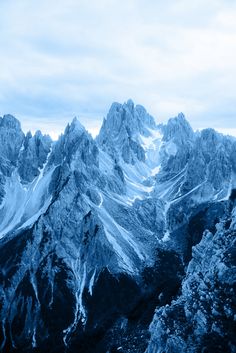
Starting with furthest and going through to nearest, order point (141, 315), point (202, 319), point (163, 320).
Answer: point (141, 315)
point (163, 320)
point (202, 319)

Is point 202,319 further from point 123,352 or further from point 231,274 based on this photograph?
point 123,352

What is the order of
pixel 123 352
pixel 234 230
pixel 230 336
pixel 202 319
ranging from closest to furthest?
pixel 230 336, pixel 202 319, pixel 234 230, pixel 123 352

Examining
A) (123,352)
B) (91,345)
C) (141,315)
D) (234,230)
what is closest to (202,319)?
(234,230)

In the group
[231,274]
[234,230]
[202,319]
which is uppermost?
[234,230]

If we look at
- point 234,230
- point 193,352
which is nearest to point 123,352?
point 193,352

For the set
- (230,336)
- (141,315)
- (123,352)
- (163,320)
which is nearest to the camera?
(230,336)

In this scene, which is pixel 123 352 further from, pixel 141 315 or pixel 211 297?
pixel 211 297

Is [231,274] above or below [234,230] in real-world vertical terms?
below

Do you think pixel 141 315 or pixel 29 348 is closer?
pixel 141 315

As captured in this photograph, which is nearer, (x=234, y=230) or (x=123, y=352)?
(x=234, y=230)
